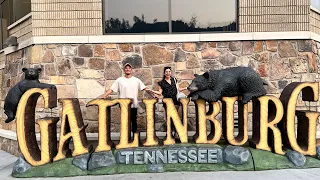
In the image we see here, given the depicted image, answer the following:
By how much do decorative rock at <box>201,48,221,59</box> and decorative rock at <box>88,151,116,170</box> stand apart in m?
2.92

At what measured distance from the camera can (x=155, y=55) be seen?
657 cm

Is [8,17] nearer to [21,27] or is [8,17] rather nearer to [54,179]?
[21,27]

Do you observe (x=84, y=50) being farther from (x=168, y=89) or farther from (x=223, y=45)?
(x=223, y=45)

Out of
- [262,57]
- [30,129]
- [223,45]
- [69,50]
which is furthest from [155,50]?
[30,129]

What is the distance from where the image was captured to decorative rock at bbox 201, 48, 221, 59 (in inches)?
258

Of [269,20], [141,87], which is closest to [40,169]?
[141,87]

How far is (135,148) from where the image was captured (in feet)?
17.0

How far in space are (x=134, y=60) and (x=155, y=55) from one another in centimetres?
46

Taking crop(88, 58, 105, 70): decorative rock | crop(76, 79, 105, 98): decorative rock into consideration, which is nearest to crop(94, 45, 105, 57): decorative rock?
crop(88, 58, 105, 70): decorative rock

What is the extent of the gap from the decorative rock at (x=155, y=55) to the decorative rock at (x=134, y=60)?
129 mm

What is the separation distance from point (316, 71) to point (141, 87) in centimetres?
391

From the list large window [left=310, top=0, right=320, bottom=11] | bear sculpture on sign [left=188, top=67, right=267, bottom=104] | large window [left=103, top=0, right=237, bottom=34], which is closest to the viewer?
bear sculpture on sign [left=188, top=67, right=267, bottom=104]

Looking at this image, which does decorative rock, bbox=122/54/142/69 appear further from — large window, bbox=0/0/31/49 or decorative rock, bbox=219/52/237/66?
large window, bbox=0/0/31/49

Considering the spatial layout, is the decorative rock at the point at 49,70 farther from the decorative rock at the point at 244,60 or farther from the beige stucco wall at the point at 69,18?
the decorative rock at the point at 244,60
